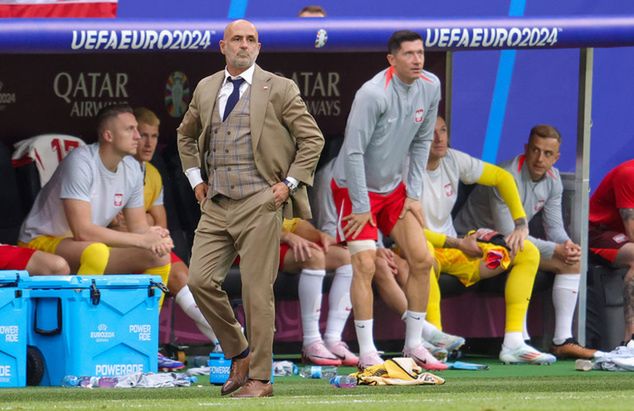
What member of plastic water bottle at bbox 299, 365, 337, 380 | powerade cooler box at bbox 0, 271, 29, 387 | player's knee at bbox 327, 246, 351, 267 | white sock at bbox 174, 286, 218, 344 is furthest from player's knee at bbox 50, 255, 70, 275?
player's knee at bbox 327, 246, 351, 267

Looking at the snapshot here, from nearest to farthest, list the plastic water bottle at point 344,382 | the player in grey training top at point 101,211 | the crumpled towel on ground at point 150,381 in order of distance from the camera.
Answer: the plastic water bottle at point 344,382 < the crumpled towel on ground at point 150,381 < the player in grey training top at point 101,211

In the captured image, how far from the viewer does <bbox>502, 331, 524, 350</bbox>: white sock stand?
10.8m

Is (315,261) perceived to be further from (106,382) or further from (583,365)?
(106,382)

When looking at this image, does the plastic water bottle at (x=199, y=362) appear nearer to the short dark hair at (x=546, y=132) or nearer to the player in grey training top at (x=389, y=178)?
the player in grey training top at (x=389, y=178)

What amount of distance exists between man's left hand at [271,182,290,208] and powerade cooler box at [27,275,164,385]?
1.55 metres

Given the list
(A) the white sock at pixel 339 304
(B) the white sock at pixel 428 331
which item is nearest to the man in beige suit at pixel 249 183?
(A) the white sock at pixel 339 304

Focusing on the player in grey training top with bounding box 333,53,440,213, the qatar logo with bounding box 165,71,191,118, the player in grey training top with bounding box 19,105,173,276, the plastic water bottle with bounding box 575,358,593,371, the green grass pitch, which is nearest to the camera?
the green grass pitch

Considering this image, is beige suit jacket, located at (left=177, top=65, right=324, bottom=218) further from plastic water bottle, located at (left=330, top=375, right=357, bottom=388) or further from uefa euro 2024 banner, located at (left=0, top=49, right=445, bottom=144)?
uefa euro 2024 banner, located at (left=0, top=49, right=445, bottom=144)

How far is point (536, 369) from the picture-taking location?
33.9 feet

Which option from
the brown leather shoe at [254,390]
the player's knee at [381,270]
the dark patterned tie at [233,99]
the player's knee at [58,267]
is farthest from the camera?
the player's knee at [381,270]

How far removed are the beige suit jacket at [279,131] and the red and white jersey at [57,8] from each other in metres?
2.16

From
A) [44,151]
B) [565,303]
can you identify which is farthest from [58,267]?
[565,303]

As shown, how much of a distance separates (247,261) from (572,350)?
12.7 ft

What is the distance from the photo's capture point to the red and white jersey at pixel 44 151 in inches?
409
